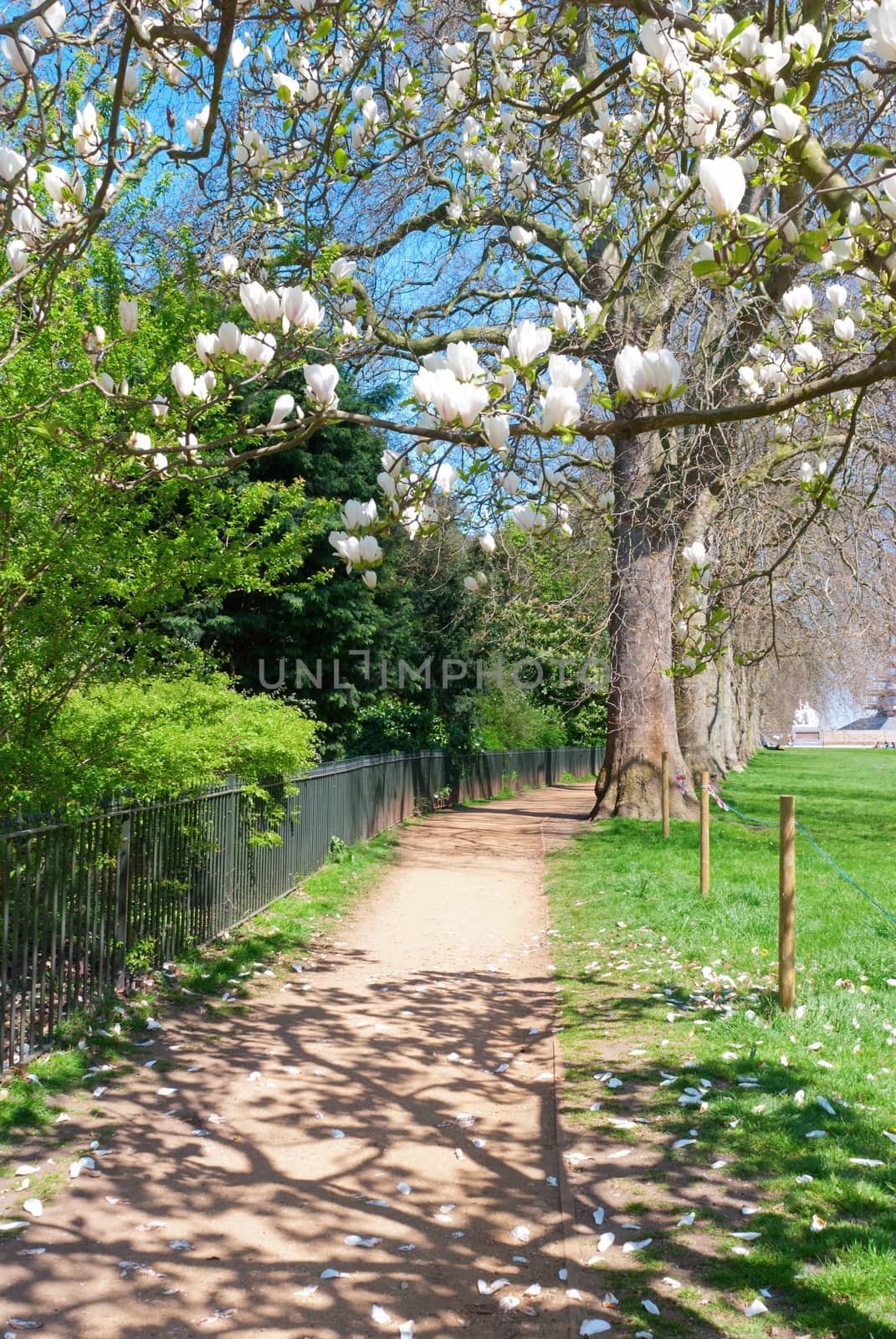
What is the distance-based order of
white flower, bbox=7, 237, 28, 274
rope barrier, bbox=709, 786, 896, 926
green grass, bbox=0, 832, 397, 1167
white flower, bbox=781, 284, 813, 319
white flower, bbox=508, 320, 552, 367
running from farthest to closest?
rope barrier, bbox=709, 786, 896, 926 → green grass, bbox=0, 832, 397, 1167 → white flower, bbox=7, 237, 28, 274 → white flower, bbox=781, 284, 813, 319 → white flower, bbox=508, 320, 552, 367

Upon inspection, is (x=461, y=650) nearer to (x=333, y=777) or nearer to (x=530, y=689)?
(x=530, y=689)

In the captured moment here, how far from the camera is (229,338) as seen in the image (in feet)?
12.0

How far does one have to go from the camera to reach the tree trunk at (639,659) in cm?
1580

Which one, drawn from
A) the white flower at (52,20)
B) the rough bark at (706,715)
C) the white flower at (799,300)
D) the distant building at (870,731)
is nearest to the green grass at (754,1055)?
the white flower at (799,300)

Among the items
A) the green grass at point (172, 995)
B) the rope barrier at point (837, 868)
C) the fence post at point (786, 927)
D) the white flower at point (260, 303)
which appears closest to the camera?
the white flower at point (260, 303)

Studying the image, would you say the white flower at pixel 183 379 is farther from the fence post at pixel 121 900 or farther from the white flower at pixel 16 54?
the fence post at pixel 121 900

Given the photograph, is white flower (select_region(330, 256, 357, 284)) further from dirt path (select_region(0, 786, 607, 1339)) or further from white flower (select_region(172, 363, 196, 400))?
dirt path (select_region(0, 786, 607, 1339))

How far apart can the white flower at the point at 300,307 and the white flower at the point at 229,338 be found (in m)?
0.17

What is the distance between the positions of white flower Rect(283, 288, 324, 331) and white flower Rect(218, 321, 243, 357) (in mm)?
170

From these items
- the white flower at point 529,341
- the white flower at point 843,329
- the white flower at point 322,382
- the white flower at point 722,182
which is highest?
the white flower at point 843,329

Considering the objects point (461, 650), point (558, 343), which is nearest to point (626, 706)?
point (461, 650)

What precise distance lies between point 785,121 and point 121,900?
5.98m

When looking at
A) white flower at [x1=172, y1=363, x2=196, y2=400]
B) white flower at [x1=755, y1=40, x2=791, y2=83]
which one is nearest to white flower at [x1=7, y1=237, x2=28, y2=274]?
white flower at [x1=172, y1=363, x2=196, y2=400]

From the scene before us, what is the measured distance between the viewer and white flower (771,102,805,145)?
3.78 metres
